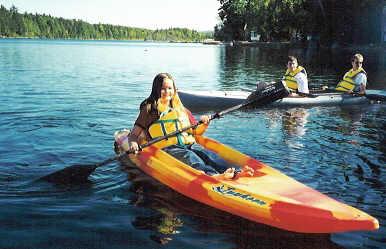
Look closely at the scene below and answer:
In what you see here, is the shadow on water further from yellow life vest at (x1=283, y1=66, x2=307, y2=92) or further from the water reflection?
yellow life vest at (x1=283, y1=66, x2=307, y2=92)

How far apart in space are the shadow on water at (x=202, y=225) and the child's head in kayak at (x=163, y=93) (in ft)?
4.23

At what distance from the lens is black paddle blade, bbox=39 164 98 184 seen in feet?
23.3

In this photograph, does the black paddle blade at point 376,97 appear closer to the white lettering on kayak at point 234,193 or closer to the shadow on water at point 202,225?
the shadow on water at point 202,225

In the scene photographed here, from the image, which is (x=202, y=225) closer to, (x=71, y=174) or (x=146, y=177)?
(x=146, y=177)

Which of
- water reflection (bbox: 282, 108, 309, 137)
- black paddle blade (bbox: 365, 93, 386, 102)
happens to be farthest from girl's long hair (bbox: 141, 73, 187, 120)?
black paddle blade (bbox: 365, 93, 386, 102)

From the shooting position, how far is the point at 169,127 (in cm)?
695

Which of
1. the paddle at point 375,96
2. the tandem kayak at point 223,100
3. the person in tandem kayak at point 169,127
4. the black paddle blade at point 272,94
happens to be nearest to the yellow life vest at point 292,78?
the tandem kayak at point 223,100

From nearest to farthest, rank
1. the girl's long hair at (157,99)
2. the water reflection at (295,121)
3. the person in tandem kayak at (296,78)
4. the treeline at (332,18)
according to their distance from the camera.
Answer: the girl's long hair at (157,99) → the water reflection at (295,121) → the person in tandem kayak at (296,78) → the treeline at (332,18)

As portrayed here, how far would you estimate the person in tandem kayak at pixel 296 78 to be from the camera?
14.2 meters

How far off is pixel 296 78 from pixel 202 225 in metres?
9.63

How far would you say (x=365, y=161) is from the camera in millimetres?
8422

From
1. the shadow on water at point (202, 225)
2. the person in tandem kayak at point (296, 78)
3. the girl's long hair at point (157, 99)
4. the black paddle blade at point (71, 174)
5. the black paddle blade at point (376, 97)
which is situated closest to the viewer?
the shadow on water at point (202, 225)

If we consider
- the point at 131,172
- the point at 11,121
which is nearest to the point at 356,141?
the point at 131,172

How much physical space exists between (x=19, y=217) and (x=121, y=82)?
1723 cm
